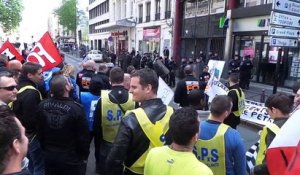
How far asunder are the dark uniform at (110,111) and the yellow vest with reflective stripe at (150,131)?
1.20m

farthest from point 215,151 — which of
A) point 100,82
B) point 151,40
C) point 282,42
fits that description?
point 151,40

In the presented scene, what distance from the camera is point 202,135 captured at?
10.5ft

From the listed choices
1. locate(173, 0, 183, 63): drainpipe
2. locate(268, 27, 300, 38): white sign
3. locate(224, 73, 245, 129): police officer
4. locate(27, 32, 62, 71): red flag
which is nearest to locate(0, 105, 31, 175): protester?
locate(27, 32, 62, 71): red flag

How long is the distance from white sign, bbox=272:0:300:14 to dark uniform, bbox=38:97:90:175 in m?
4.45

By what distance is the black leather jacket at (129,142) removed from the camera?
2777mm

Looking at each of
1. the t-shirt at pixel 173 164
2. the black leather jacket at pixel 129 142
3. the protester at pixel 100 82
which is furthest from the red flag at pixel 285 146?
the protester at pixel 100 82

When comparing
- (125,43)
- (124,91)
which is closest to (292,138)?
(124,91)

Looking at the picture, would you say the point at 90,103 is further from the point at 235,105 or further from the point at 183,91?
the point at 235,105

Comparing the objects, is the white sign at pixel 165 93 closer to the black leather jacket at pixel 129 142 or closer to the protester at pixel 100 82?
the protester at pixel 100 82

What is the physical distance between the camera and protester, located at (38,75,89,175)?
3732 mm

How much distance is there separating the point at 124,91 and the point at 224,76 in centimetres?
1505

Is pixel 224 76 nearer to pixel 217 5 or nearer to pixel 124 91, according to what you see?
pixel 217 5

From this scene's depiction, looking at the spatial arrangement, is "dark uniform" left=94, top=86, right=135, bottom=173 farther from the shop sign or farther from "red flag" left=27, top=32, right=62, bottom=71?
the shop sign

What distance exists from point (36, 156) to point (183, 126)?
272 cm
